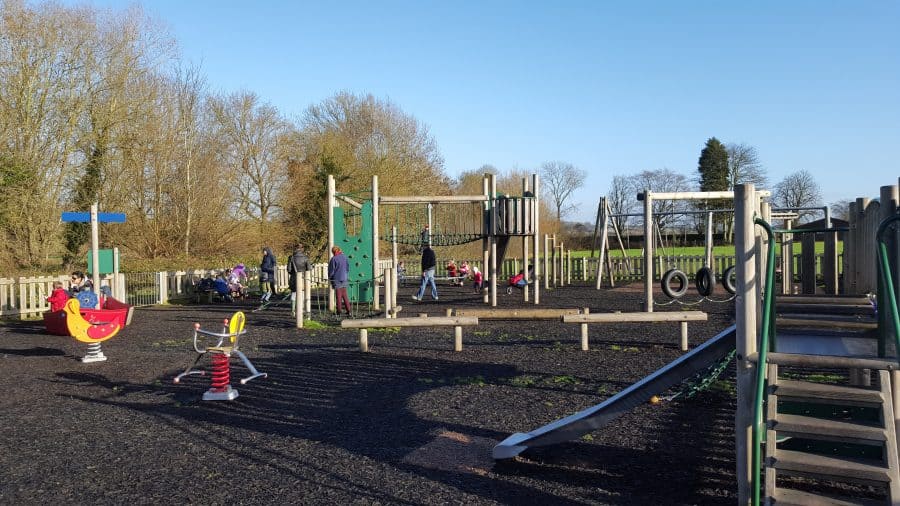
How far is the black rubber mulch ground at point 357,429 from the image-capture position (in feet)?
15.8

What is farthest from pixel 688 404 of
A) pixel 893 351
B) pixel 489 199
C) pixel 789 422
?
pixel 489 199

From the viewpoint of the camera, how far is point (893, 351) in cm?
516

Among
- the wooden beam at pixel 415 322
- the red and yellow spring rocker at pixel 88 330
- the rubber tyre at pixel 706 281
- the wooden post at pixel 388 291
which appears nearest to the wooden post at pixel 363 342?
the wooden beam at pixel 415 322

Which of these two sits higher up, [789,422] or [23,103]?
[23,103]

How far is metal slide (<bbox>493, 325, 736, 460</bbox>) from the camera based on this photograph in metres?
5.20

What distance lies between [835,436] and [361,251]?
13941 mm

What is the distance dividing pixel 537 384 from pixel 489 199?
10.3 metres

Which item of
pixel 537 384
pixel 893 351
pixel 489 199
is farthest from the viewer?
pixel 489 199

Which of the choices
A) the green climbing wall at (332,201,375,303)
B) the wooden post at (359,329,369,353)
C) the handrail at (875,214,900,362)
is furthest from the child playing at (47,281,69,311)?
the handrail at (875,214,900,362)

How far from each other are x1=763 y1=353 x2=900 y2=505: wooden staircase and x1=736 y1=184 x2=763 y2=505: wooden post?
0.14m

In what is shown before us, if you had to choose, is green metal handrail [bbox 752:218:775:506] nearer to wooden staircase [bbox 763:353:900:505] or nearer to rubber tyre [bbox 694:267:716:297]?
wooden staircase [bbox 763:353:900:505]

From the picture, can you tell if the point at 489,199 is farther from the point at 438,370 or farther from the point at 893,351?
the point at 893,351

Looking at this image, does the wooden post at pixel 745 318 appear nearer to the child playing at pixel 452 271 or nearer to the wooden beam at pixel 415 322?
the wooden beam at pixel 415 322

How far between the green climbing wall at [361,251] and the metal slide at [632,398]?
12.1 meters
